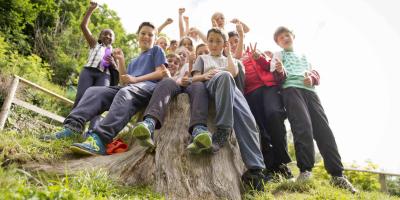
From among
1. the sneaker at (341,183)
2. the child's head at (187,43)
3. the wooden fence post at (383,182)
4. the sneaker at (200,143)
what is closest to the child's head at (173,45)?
the child's head at (187,43)

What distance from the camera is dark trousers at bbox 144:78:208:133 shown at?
3.28m

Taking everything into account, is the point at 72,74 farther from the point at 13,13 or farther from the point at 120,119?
the point at 120,119

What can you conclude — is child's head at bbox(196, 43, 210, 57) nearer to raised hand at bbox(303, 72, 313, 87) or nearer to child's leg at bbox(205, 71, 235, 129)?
child's leg at bbox(205, 71, 235, 129)

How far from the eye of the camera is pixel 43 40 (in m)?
13.6

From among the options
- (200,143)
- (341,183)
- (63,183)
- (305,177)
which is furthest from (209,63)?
(63,183)

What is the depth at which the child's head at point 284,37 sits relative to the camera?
15.1ft

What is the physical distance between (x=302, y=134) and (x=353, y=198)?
3.02 ft

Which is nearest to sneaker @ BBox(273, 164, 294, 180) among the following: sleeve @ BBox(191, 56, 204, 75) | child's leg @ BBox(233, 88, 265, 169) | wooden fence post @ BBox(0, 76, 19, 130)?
child's leg @ BBox(233, 88, 265, 169)

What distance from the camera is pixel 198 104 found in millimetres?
3436

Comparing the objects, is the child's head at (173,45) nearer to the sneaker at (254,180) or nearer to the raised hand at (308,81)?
the raised hand at (308,81)

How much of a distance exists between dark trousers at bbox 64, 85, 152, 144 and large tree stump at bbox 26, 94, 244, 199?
0.30 metres

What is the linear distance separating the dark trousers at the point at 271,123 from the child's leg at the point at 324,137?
401mm

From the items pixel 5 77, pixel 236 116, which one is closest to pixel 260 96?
pixel 236 116

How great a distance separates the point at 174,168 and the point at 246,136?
886 millimetres
